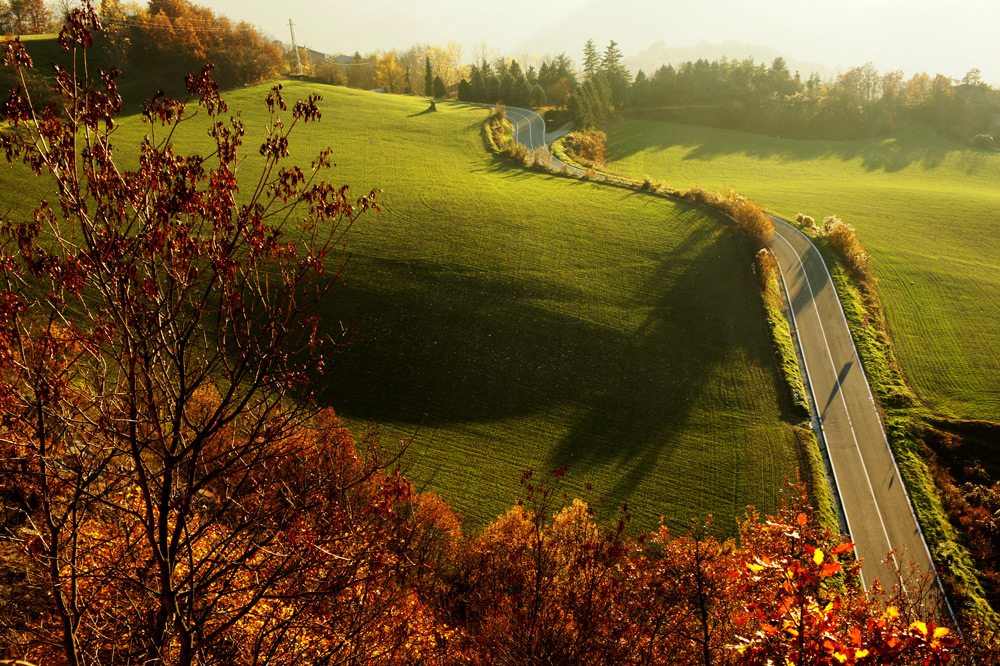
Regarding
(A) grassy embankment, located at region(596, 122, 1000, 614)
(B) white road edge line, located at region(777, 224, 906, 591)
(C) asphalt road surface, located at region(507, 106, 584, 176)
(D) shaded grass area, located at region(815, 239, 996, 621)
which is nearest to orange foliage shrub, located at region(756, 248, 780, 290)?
(B) white road edge line, located at region(777, 224, 906, 591)

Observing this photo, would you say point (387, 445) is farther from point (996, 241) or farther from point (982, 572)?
point (996, 241)

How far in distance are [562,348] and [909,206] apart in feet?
173

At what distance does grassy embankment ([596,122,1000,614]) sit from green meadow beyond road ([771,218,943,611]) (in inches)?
37.9

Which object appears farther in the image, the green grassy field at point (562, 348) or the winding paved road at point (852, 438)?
the green grassy field at point (562, 348)

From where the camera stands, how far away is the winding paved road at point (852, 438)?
86.5ft

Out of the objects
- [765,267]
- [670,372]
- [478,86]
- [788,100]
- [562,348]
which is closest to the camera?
[670,372]

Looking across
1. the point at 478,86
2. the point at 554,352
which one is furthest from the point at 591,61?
the point at 554,352

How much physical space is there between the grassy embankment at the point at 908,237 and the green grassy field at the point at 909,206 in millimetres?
135

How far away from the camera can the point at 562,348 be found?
37.9 meters

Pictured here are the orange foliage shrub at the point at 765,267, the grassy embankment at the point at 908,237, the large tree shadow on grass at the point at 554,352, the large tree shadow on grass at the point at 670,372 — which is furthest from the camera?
the orange foliage shrub at the point at 765,267

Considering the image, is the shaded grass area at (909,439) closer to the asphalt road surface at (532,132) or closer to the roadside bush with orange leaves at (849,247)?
the roadside bush with orange leaves at (849,247)

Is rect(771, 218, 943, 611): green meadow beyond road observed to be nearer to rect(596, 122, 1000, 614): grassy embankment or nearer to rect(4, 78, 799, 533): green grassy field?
rect(596, 122, 1000, 614): grassy embankment

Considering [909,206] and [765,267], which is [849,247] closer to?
[765,267]

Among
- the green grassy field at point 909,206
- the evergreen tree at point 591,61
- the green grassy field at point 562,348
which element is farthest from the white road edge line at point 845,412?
the evergreen tree at point 591,61
